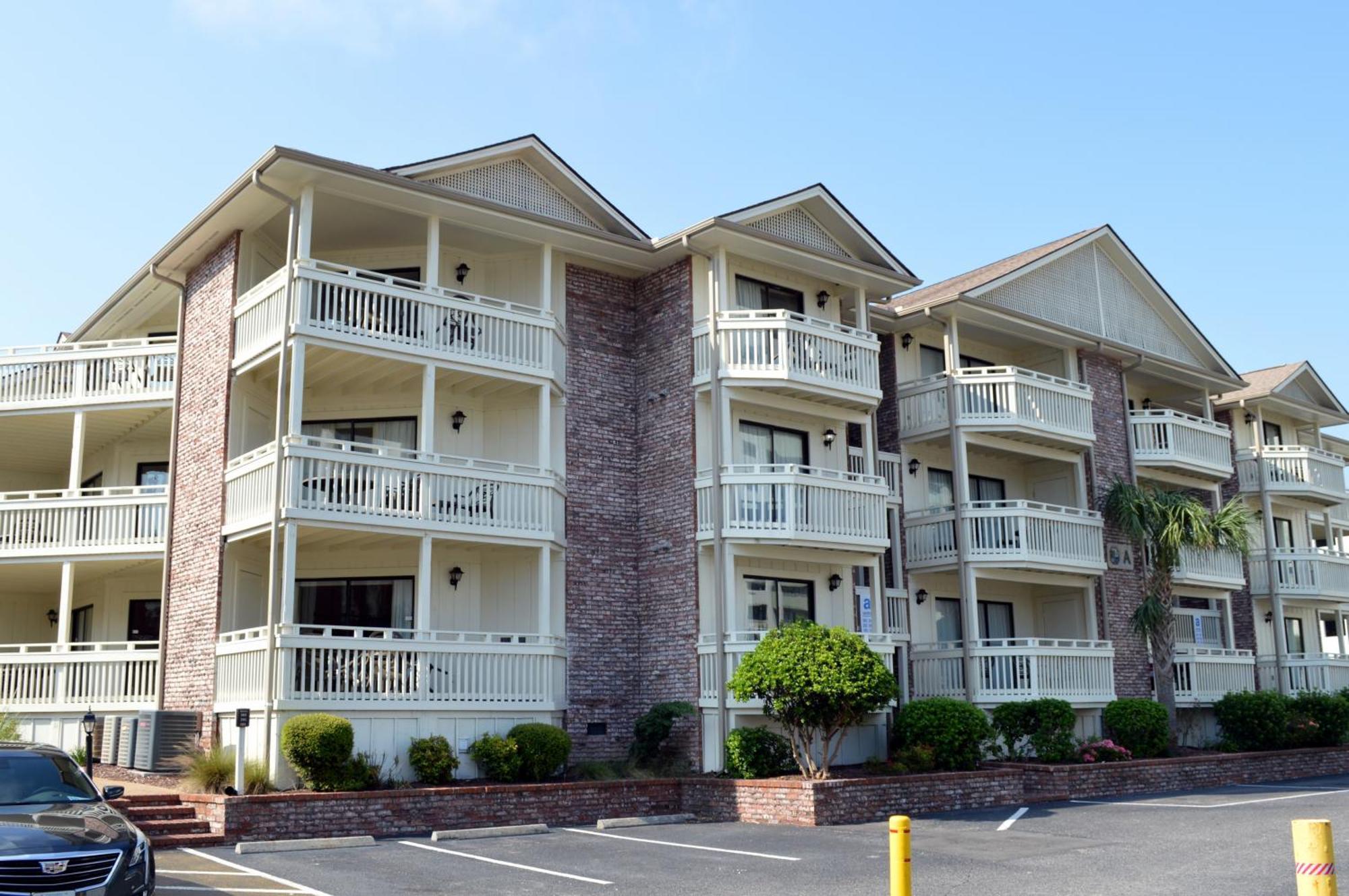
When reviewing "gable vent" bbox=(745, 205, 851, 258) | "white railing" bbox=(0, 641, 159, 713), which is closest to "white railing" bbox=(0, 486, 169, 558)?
"white railing" bbox=(0, 641, 159, 713)

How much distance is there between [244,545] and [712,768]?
8.36 m

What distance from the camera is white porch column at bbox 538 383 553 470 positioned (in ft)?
69.7

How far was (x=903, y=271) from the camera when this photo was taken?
80.6 ft

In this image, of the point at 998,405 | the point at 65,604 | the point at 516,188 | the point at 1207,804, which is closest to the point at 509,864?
the point at 65,604

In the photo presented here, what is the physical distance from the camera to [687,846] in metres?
16.0

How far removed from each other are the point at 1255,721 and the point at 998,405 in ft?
28.8

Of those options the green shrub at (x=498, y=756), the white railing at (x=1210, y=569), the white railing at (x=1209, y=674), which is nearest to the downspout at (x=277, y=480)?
the green shrub at (x=498, y=756)

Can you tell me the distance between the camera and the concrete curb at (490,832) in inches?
654

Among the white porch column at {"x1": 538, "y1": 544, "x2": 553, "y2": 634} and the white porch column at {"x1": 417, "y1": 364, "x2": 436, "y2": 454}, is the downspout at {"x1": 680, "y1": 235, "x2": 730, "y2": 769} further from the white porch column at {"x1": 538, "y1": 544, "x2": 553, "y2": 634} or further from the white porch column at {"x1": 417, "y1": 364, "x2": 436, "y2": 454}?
the white porch column at {"x1": 417, "y1": 364, "x2": 436, "y2": 454}

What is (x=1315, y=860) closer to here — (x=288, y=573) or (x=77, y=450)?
(x=288, y=573)

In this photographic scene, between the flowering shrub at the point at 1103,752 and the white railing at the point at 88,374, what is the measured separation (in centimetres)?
1788

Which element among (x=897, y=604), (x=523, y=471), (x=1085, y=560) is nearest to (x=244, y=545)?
(x=523, y=471)

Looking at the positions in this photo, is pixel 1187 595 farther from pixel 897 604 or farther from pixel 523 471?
pixel 523 471

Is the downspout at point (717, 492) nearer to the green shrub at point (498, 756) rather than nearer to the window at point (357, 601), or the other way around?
the green shrub at point (498, 756)
